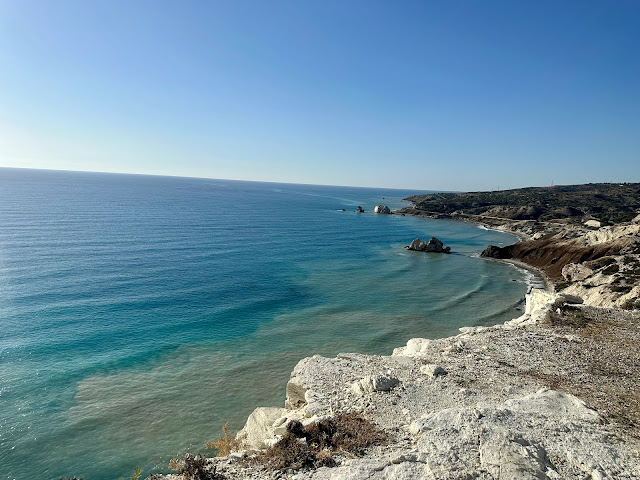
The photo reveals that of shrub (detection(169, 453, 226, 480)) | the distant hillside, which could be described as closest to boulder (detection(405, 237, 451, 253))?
the distant hillside

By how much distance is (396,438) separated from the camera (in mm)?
11953

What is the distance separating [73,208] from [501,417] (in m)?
113

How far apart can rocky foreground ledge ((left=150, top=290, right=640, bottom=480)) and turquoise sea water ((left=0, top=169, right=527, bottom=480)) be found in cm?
710

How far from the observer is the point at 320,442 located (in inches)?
463

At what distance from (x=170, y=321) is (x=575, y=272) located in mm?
55504

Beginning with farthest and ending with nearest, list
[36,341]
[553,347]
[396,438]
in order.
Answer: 1. [36,341]
2. [553,347]
3. [396,438]

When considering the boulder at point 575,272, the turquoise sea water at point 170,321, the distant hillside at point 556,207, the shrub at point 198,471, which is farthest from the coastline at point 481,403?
the distant hillside at point 556,207

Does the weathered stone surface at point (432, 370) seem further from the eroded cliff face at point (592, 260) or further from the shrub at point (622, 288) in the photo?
the shrub at point (622, 288)

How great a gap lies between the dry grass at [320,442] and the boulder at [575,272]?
51435mm

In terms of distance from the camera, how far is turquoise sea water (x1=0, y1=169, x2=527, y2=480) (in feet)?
64.4

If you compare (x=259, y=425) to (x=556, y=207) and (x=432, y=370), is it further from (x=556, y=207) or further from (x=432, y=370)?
(x=556, y=207)

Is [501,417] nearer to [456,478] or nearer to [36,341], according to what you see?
[456,478]

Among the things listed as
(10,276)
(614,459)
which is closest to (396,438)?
(614,459)

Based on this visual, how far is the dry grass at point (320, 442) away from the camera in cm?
1087
